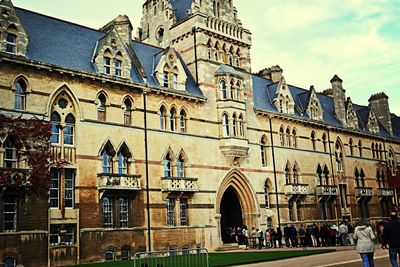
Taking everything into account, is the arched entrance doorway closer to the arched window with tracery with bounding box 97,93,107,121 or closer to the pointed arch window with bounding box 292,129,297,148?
the pointed arch window with bounding box 292,129,297,148

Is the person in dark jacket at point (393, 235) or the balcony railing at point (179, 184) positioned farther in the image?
the balcony railing at point (179, 184)

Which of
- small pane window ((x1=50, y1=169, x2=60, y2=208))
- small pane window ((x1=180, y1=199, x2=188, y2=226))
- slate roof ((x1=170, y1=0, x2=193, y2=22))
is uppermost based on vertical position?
slate roof ((x1=170, y1=0, x2=193, y2=22))

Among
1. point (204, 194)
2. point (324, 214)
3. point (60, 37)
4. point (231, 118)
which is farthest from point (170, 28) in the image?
point (324, 214)

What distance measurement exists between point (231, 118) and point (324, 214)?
54.3ft

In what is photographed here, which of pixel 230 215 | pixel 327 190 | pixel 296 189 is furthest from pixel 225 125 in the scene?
pixel 327 190

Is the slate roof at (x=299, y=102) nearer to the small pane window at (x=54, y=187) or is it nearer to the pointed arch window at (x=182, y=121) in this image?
the pointed arch window at (x=182, y=121)

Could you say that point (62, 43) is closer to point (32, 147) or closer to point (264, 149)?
point (32, 147)

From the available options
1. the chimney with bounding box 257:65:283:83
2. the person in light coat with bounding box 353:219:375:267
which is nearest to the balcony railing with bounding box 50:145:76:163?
the person in light coat with bounding box 353:219:375:267

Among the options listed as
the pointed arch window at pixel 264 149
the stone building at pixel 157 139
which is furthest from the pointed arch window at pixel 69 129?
the pointed arch window at pixel 264 149

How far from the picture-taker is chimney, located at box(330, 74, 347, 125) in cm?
5381

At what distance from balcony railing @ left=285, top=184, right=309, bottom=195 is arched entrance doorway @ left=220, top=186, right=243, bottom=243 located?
5231mm

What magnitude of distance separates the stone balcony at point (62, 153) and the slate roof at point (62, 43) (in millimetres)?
4996

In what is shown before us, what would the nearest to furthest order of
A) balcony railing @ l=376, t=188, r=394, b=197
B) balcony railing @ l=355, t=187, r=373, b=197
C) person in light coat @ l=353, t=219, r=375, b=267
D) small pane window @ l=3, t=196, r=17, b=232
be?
person in light coat @ l=353, t=219, r=375, b=267
small pane window @ l=3, t=196, r=17, b=232
balcony railing @ l=355, t=187, r=373, b=197
balcony railing @ l=376, t=188, r=394, b=197

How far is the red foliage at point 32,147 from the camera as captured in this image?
2458 cm
